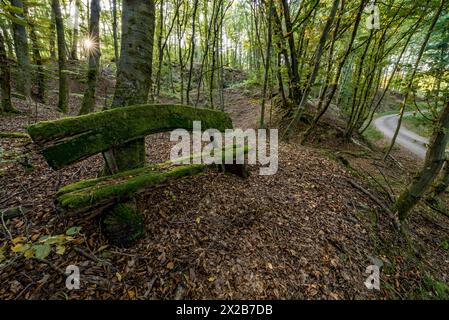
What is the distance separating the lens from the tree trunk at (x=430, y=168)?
3.57m

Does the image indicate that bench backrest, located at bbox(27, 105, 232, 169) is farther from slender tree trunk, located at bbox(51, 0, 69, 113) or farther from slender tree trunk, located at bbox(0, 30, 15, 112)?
slender tree trunk, located at bbox(51, 0, 69, 113)

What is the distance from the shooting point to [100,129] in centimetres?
274

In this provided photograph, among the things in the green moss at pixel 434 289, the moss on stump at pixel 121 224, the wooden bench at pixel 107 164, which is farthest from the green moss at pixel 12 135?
the green moss at pixel 434 289

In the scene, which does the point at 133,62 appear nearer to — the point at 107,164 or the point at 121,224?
the point at 107,164

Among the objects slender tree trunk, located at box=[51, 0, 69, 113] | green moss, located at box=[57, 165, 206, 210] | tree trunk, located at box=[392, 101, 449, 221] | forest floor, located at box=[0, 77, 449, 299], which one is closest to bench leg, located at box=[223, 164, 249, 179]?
forest floor, located at box=[0, 77, 449, 299]

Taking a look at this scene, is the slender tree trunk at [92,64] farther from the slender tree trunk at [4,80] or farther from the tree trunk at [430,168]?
the tree trunk at [430,168]

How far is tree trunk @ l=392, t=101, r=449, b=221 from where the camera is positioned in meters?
3.57

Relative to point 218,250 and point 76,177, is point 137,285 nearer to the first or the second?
point 218,250

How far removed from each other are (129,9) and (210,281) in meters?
3.84

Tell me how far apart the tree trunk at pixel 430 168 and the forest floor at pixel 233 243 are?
0.37 metres

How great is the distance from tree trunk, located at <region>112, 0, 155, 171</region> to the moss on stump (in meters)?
0.89

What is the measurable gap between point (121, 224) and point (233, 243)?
1417mm

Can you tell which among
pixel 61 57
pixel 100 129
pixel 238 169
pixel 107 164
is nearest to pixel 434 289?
pixel 238 169

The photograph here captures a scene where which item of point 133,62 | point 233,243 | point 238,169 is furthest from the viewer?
point 238,169
